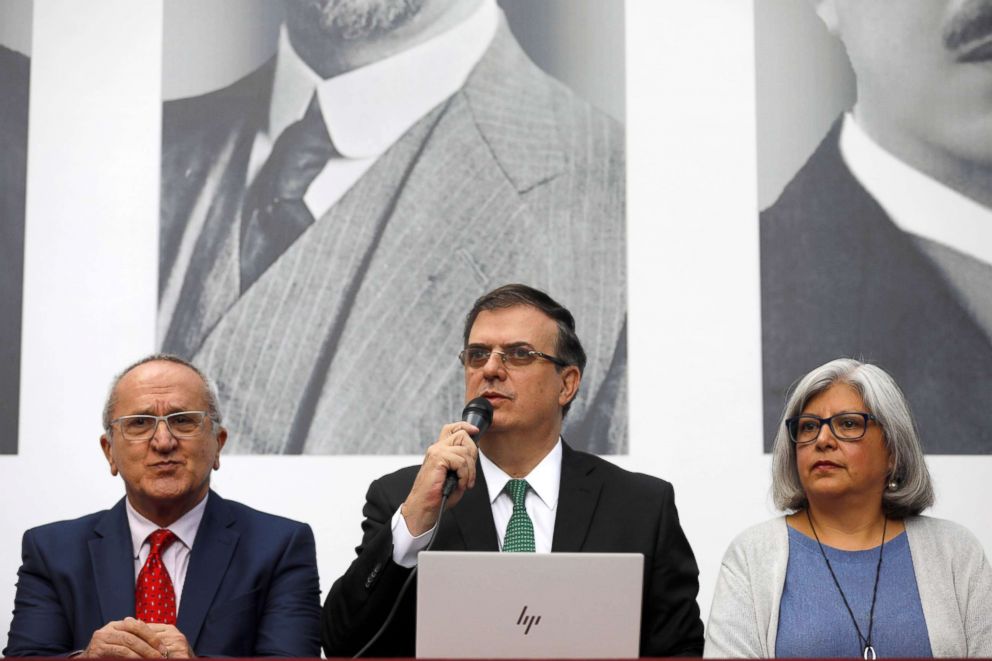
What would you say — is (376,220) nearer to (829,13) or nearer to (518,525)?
(518,525)

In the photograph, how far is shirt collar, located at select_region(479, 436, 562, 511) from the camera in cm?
277

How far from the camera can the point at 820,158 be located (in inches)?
149

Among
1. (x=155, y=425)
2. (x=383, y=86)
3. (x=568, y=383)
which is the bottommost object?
(x=155, y=425)

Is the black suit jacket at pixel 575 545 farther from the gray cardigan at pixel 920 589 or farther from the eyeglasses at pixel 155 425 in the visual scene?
the eyeglasses at pixel 155 425

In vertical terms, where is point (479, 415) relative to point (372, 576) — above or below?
above

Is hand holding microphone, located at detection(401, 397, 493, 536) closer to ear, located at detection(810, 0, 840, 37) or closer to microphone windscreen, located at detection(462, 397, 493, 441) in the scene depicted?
microphone windscreen, located at detection(462, 397, 493, 441)

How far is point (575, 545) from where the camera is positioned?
8.77 ft

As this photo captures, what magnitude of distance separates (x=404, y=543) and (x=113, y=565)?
76 centimetres

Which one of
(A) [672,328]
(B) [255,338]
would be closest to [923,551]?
(A) [672,328]

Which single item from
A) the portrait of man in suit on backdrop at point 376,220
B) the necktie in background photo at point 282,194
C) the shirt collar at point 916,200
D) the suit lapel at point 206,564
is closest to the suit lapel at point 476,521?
the suit lapel at point 206,564

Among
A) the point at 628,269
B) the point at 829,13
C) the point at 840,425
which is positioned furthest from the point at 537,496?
the point at 829,13

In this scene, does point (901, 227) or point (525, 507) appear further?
point (901, 227)

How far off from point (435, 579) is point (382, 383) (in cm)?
178

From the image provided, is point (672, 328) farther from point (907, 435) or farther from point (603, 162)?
point (907, 435)
